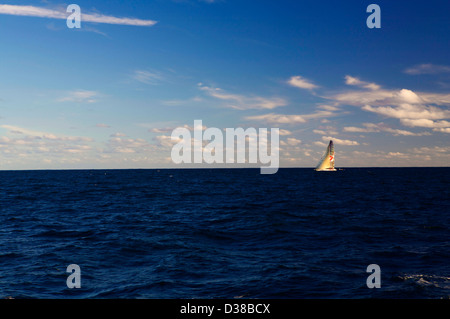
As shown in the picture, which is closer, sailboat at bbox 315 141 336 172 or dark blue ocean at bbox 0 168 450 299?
dark blue ocean at bbox 0 168 450 299

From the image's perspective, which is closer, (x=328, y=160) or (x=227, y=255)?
(x=227, y=255)

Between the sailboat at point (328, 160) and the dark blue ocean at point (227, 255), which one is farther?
the sailboat at point (328, 160)

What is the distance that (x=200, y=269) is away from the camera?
54.6 ft

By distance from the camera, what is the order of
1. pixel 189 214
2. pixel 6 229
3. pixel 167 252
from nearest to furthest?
pixel 167 252 < pixel 6 229 < pixel 189 214

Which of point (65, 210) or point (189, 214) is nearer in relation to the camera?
point (189, 214)

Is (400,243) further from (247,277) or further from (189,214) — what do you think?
(189,214)

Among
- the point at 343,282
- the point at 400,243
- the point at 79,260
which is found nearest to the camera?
the point at 343,282

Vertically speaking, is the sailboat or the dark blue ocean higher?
the sailboat

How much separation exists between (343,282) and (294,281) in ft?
7.26

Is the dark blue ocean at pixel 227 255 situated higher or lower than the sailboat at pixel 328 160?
lower

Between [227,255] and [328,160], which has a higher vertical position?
[328,160]

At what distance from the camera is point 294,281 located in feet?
48.1
